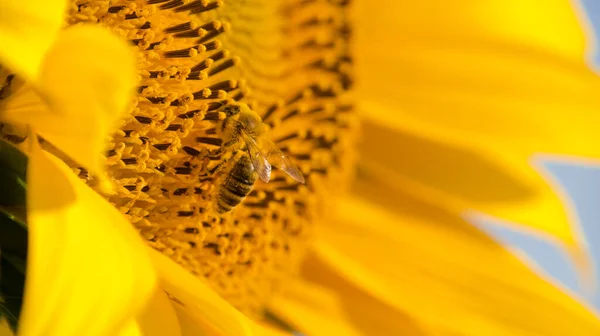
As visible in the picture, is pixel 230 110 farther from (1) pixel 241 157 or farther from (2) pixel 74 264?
(2) pixel 74 264

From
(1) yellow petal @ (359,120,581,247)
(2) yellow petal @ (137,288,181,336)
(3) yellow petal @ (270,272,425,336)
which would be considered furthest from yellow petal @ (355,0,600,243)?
(2) yellow petal @ (137,288,181,336)

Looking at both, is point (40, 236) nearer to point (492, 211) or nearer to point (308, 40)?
point (308, 40)

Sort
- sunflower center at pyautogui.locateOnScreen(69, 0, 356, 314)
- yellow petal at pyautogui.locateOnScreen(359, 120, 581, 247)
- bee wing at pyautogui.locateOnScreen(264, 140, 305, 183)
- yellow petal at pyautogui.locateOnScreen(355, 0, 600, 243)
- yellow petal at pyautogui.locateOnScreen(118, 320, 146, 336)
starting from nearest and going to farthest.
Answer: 1. yellow petal at pyautogui.locateOnScreen(118, 320, 146, 336)
2. sunflower center at pyautogui.locateOnScreen(69, 0, 356, 314)
3. bee wing at pyautogui.locateOnScreen(264, 140, 305, 183)
4. yellow petal at pyautogui.locateOnScreen(355, 0, 600, 243)
5. yellow petal at pyautogui.locateOnScreen(359, 120, 581, 247)

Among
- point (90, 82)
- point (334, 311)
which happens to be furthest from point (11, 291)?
point (334, 311)

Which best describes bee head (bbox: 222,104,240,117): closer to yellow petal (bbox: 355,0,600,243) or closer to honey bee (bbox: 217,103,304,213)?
honey bee (bbox: 217,103,304,213)

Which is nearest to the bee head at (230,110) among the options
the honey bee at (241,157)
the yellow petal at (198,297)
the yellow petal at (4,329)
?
the honey bee at (241,157)

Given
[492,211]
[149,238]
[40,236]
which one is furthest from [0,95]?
[492,211]
